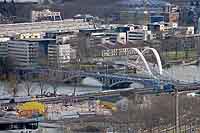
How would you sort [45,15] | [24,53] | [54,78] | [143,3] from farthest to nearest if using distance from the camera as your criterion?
1. [143,3]
2. [45,15]
3. [24,53]
4. [54,78]

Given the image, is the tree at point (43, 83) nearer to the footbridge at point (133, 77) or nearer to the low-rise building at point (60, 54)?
the footbridge at point (133, 77)

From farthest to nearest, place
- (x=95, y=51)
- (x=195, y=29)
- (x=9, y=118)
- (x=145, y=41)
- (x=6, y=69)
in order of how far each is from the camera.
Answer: (x=195, y=29) → (x=145, y=41) → (x=95, y=51) → (x=6, y=69) → (x=9, y=118)

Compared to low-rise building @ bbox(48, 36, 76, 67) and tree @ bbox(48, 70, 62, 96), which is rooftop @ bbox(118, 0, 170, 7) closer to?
low-rise building @ bbox(48, 36, 76, 67)

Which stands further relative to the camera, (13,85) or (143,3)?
(143,3)

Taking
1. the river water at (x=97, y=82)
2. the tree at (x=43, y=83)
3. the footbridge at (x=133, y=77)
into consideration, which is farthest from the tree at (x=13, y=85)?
the footbridge at (x=133, y=77)

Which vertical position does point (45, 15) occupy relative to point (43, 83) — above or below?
above

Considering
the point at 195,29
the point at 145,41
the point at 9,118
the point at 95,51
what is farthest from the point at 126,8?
the point at 9,118

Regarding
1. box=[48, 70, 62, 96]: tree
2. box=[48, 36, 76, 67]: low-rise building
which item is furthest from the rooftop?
box=[48, 70, 62, 96]: tree

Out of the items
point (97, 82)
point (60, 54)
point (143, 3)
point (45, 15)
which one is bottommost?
point (97, 82)

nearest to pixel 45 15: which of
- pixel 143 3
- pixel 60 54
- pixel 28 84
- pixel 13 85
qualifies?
pixel 143 3

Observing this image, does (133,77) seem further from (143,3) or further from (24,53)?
(143,3)

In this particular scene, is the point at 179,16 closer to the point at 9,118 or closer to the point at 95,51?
the point at 95,51
